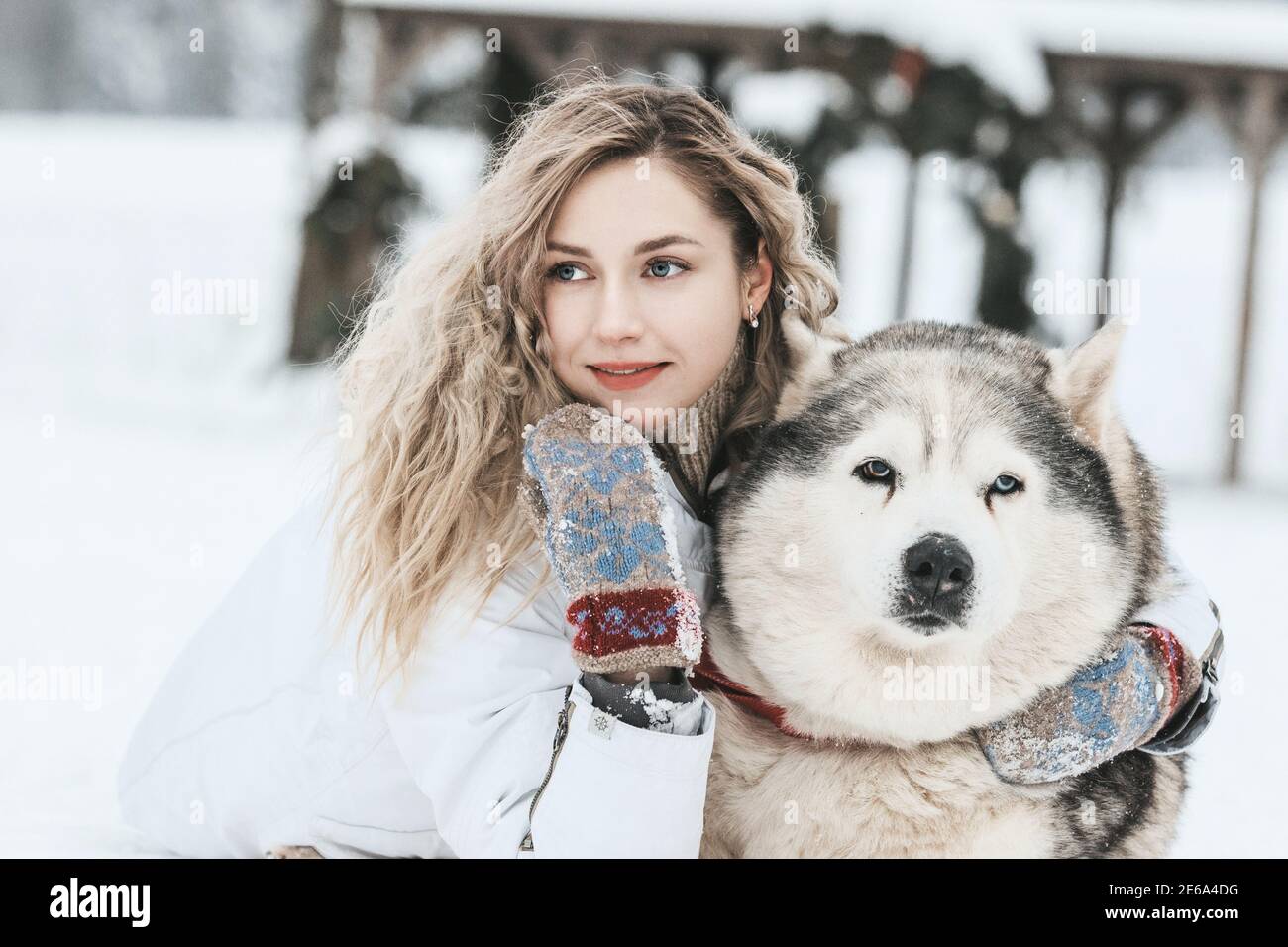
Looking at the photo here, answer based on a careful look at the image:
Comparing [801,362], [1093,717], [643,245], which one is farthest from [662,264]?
[1093,717]

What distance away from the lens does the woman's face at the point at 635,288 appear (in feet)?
6.83

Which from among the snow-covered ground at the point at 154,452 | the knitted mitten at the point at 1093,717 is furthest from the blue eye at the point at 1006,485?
the snow-covered ground at the point at 154,452

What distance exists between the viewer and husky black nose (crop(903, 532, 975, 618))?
5.84ft

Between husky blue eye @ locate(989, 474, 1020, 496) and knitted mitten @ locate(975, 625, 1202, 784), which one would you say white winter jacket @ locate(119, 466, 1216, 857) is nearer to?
knitted mitten @ locate(975, 625, 1202, 784)

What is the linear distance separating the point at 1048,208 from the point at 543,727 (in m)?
7.21

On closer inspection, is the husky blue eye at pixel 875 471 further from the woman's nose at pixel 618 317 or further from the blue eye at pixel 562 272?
the blue eye at pixel 562 272

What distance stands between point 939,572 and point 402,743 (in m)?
0.92

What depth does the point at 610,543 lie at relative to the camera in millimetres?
1821

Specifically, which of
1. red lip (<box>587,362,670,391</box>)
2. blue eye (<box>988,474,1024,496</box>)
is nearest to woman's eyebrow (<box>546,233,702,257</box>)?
red lip (<box>587,362,670,391</box>)

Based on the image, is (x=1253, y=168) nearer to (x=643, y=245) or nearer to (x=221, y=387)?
(x=221, y=387)

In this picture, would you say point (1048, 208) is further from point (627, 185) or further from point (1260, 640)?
point (627, 185)

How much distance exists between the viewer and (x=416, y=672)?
1984mm

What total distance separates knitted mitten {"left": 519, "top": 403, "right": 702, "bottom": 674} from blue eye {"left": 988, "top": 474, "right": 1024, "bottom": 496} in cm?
53
